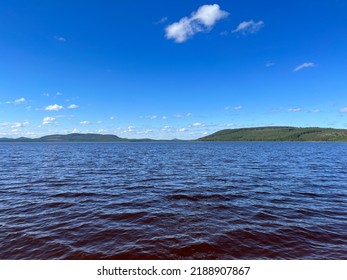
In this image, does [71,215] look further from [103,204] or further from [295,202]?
[295,202]

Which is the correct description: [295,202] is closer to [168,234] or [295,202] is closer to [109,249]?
[168,234]

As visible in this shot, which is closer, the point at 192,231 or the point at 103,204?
the point at 192,231

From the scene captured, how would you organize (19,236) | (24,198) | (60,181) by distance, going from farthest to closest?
1. (60,181)
2. (24,198)
3. (19,236)

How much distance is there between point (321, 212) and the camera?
611 inches

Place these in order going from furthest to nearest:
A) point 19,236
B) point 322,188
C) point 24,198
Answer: point 322,188 < point 24,198 < point 19,236

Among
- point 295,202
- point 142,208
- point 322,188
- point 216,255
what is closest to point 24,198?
point 142,208

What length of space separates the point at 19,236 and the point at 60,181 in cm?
1662

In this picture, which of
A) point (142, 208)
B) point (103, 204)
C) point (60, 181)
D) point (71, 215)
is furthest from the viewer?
point (60, 181)

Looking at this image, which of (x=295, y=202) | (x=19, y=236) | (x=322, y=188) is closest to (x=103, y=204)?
(x=19, y=236)

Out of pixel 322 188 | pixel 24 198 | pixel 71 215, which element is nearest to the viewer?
pixel 71 215

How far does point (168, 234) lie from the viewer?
11734 mm

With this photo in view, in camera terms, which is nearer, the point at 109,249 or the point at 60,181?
the point at 109,249

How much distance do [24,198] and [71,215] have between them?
300 inches

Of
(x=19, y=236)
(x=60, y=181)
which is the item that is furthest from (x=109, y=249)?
(x=60, y=181)
